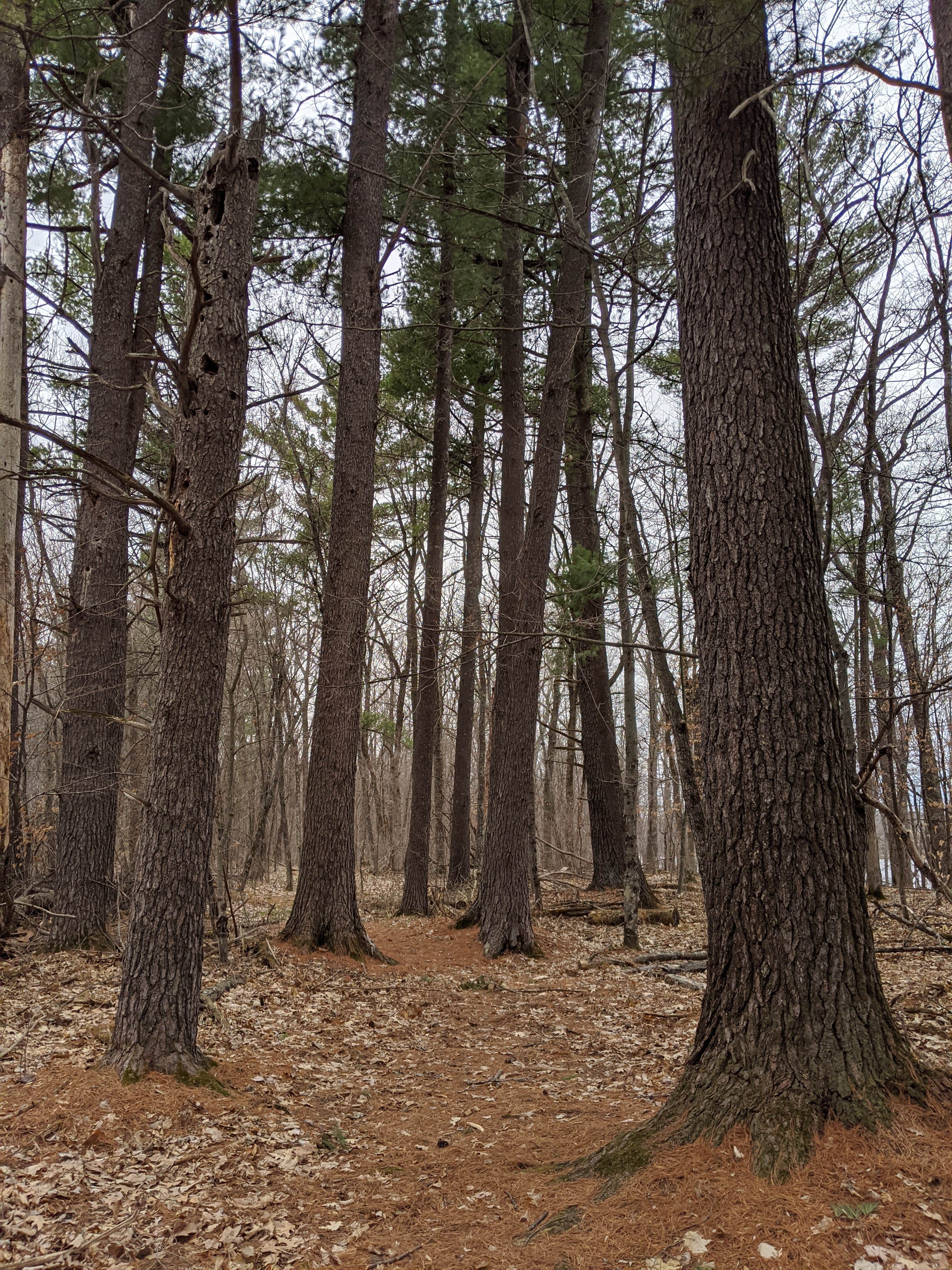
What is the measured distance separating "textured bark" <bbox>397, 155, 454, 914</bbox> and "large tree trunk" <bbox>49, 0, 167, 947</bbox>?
450 cm

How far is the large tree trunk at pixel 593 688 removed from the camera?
13234mm

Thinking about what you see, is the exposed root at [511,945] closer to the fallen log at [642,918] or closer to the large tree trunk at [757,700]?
the fallen log at [642,918]

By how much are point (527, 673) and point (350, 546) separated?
260 centimetres

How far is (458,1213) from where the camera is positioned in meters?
3.29

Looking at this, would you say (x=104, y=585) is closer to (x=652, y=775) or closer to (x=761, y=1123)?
(x=761, y=1123)

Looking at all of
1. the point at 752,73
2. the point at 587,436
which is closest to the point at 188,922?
the point at 752,73

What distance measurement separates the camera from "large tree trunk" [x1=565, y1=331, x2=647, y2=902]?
13.2m

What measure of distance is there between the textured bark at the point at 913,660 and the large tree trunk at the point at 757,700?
33.2ft

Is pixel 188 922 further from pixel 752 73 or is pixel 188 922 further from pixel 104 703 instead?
pixel 752 73

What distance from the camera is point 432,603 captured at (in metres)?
12.0

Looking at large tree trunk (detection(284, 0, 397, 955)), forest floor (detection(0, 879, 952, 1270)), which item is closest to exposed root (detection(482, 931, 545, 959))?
large tree trunk (detection(284, 0, 397, 955))

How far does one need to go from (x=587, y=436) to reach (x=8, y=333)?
9423mm

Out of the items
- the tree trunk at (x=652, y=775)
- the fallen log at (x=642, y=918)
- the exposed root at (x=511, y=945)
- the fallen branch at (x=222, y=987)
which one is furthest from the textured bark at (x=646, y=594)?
the tree trunk at (x=652, y=775)

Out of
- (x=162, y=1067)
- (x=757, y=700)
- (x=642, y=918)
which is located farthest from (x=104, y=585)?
(x=642, y=918)
